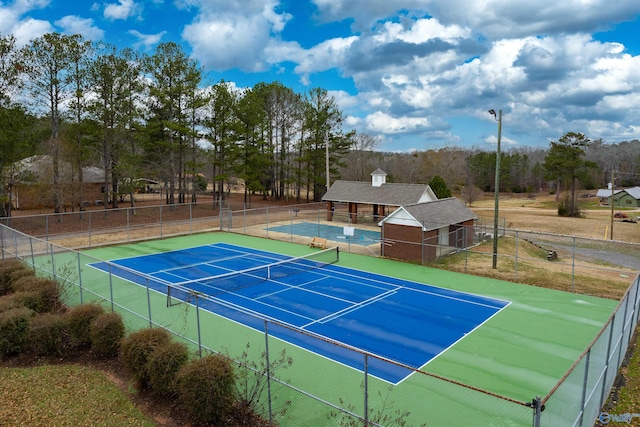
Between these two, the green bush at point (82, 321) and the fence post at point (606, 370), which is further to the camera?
the green bush at point (82, 321)

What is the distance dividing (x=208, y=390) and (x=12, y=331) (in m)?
7.29

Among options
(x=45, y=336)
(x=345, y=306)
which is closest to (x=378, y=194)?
(x=345, y=306)

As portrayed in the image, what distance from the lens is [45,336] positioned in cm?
1191

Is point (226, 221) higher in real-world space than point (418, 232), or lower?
lower

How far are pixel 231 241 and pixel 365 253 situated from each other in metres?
10.4

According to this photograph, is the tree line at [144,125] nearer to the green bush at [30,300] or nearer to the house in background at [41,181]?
the house in background at [41,181]

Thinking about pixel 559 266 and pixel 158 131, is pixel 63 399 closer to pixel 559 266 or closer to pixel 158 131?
pixel 559 266

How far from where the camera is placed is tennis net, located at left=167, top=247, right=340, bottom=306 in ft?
58.9

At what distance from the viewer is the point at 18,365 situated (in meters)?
11.7

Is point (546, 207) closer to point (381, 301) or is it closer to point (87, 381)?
point (381, 301)

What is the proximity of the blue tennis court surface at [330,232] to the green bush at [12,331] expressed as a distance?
67.8ft

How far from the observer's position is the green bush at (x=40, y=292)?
563 inches

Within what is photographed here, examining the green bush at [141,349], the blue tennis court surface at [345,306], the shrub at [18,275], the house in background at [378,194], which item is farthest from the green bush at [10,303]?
the house in background at [378,194]

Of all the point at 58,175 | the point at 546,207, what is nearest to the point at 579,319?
the point at 58,175
